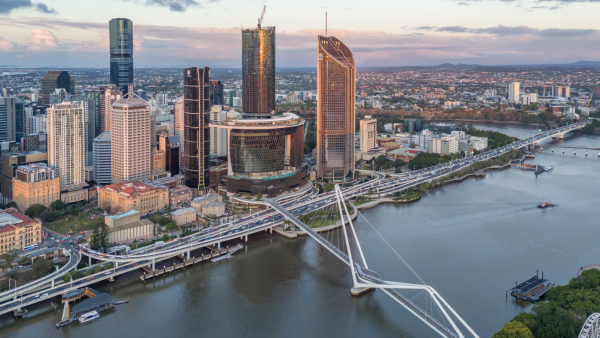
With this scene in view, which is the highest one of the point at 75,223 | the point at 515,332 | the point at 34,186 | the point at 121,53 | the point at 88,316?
the point at 121,53

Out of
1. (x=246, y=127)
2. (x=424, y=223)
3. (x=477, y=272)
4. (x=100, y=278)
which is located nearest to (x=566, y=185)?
(x=424, y=223)

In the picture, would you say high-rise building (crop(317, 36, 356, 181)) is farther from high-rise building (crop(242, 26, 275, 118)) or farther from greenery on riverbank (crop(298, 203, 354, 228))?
greenery on riverbank (crop(298, 203, 354, 228))

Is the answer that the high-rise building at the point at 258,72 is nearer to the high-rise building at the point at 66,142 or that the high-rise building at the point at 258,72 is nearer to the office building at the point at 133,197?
the office building at the point at 133,197

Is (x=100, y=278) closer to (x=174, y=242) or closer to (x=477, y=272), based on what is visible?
(x=174, y=242)

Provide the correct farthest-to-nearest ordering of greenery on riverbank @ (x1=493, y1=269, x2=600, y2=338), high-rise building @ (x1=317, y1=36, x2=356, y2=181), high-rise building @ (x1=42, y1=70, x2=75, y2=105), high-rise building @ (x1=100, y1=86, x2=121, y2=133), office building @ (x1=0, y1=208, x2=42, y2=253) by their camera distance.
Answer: high-rise building @ (x1=42, y1=70, x2=75, y2=105), high-rise building @ (x1=100, y1=86, x2=121, y2=133), high-rise building @ (x1=317, y1=36, x2=356, y2=181), office building @ (x1=0, y1=208, x2=42, y2=253), greenery on riverbank @ (x1=493, y1=269, x2=600, y2=338)

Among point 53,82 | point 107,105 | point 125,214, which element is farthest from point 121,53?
point 125,214

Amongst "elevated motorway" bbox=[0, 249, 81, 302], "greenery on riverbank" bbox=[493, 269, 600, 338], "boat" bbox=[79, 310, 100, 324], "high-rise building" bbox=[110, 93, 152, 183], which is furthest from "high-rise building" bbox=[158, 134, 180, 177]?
"greenery on riverbank" bbox=[493, 269, 600, 338]

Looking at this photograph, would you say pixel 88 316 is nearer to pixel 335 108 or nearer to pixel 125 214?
pixel 125 214
